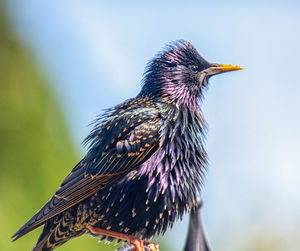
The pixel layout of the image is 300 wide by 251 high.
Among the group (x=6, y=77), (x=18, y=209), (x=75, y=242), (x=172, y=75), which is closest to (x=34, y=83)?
(x=6, y=77)

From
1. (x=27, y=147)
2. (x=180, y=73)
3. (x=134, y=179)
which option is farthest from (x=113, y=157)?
(x=27, y=147)

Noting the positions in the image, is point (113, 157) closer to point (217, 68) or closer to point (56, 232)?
point (56, 232)

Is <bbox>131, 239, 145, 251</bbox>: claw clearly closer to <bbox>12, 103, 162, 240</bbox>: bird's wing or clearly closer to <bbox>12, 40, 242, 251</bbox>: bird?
<bbox>12, 40, 242, 251</bbox>: bird

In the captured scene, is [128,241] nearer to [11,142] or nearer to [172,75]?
[172,75]

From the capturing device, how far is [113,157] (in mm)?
4152

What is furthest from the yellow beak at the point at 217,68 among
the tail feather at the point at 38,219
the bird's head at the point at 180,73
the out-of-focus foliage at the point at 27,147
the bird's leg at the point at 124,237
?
the out-of-focus foliage at the point at 27,147

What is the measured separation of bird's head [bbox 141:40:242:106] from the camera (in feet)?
14.9

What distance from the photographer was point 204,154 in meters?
4.26

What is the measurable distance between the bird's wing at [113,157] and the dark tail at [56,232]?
0.74ft

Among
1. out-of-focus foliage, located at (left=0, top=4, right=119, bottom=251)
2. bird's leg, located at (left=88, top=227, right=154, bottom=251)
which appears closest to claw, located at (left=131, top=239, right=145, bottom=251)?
bird's leg, located at (left=88, top=227, right=154, bottom=251)

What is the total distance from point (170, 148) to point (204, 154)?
1.22 feet

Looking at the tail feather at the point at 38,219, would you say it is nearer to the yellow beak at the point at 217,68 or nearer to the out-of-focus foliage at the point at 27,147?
the yellow beak at the point at 217,68

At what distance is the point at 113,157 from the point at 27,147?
3.60 metres

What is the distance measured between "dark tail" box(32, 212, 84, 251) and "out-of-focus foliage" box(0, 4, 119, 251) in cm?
207
